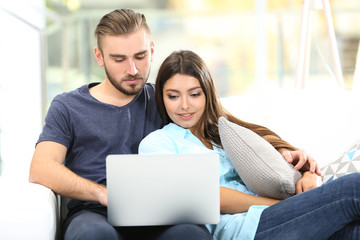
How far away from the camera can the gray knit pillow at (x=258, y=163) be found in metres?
1.60

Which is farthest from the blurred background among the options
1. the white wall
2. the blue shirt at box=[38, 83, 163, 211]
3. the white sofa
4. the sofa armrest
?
the sofa armrest

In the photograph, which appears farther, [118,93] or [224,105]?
[224,105]

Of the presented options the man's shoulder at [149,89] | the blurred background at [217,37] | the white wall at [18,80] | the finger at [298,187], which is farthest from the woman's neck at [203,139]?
the blurred background at [217,37]

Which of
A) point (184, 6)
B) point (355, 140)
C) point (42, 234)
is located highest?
point (184, 6)

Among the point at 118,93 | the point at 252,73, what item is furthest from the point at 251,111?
the point at 252,73

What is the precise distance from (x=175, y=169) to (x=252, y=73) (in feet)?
11.1

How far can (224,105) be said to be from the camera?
2072mm

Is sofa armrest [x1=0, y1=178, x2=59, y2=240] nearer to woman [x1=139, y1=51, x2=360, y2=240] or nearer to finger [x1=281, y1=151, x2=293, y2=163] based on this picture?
woman [x1=139, y1=51, x2=360, y2=240]

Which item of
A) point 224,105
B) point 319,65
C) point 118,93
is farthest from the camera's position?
point 319,65

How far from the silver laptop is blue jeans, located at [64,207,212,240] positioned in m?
0.06

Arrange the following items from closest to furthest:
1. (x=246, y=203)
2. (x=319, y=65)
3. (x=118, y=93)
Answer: (x=246, y=203) < (x=118, y=93) < (x=319, y=65)

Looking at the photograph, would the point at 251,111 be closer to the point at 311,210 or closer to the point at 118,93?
the point at 118,93

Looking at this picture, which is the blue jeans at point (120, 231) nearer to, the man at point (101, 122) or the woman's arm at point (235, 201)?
the man at point (101, 122)

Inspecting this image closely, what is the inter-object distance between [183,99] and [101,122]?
1.04ft
